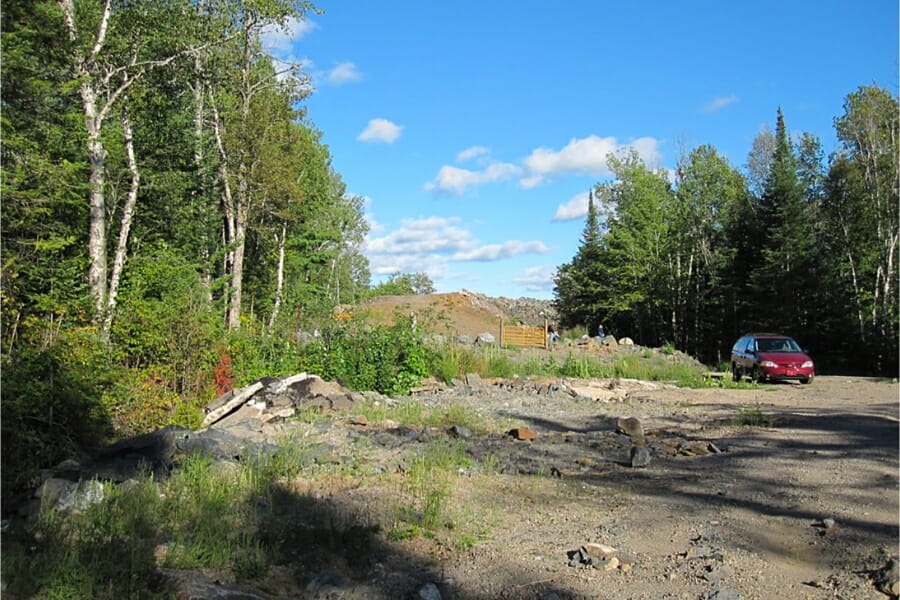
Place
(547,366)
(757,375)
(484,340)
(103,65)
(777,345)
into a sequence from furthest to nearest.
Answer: (484,340) < (547,366) < (777,345) < (757,375) < (103,65)

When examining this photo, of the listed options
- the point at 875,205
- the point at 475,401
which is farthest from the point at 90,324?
the point at 875,205

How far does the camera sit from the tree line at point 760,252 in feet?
113

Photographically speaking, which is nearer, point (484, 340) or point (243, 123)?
point (243, 123)

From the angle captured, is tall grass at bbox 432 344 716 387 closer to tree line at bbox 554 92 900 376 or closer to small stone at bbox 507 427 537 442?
small stone at bbox 507 427 537 442

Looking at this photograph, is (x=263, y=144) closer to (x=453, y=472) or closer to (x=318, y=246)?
(x=318, y=246)

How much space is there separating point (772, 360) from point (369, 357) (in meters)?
12.9

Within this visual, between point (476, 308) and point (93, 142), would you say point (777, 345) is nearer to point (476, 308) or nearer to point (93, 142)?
point (93, 142)

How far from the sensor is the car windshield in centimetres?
2267

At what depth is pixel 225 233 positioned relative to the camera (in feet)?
96.8

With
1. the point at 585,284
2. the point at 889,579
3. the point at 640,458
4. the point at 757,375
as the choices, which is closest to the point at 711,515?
the point at 889,579

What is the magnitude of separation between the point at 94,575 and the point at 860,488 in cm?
725

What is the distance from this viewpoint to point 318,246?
39.7 m

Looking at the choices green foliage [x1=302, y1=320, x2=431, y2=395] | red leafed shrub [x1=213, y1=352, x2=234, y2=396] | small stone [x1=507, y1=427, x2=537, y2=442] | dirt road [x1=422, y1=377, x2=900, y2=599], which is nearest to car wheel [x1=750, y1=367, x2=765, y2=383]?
dirt road [x1=422, y1=377, x2=900, y2=599]

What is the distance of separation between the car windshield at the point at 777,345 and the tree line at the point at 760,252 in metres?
11.8
